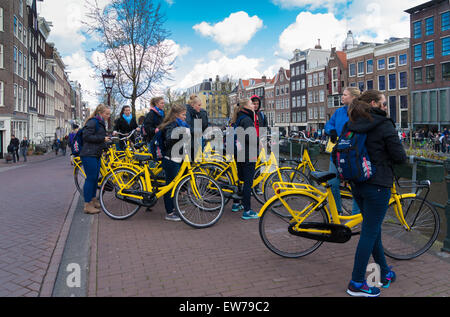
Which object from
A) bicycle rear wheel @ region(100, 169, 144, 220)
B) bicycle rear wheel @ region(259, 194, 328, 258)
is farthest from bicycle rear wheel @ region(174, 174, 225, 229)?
bicycle rear wheel @ region(259, 194, 328, 258)

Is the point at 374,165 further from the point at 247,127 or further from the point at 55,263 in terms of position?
the point at 55,263

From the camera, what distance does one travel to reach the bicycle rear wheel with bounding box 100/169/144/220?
231 inches

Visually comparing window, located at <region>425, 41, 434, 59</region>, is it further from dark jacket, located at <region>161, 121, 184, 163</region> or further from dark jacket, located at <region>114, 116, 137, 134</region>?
dark jacket, located at <region>161, 121, 184, 163</region>

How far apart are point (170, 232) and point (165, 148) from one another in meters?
1.27

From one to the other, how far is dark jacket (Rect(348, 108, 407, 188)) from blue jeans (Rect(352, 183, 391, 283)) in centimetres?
8

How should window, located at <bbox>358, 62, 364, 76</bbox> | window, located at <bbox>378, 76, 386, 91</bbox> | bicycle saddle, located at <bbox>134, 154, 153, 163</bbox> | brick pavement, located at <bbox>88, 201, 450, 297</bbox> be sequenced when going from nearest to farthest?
brick pavement, located at <bbox>88, 201, 450, 297</bbox> → bicycle saddle, located at <bbox>134, 154, 153, 163</bbox> → window, located at <bbox>378, 76, 386, 91</bbox> → window, located at <bbox>358, 62, 364, 76</bbox>

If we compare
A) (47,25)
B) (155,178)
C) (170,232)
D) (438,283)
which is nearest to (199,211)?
(170,232)

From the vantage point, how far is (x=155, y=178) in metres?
Result: 5.77

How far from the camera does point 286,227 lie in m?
4.12

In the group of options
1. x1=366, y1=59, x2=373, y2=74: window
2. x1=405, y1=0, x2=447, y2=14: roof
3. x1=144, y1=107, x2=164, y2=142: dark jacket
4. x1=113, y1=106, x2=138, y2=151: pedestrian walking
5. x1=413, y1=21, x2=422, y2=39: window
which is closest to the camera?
x1=144, y1=107, x2=164, y2=142: dark jacket

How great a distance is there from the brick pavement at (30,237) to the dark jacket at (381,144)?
9.77 feet

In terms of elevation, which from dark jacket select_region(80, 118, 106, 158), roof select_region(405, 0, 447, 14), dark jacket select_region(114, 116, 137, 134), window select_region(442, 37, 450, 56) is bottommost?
dark jacket select_region(80, 118, 106, 158)

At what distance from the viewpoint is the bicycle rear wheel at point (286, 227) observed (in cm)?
389

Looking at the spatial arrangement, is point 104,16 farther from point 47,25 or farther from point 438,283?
point 47,25
